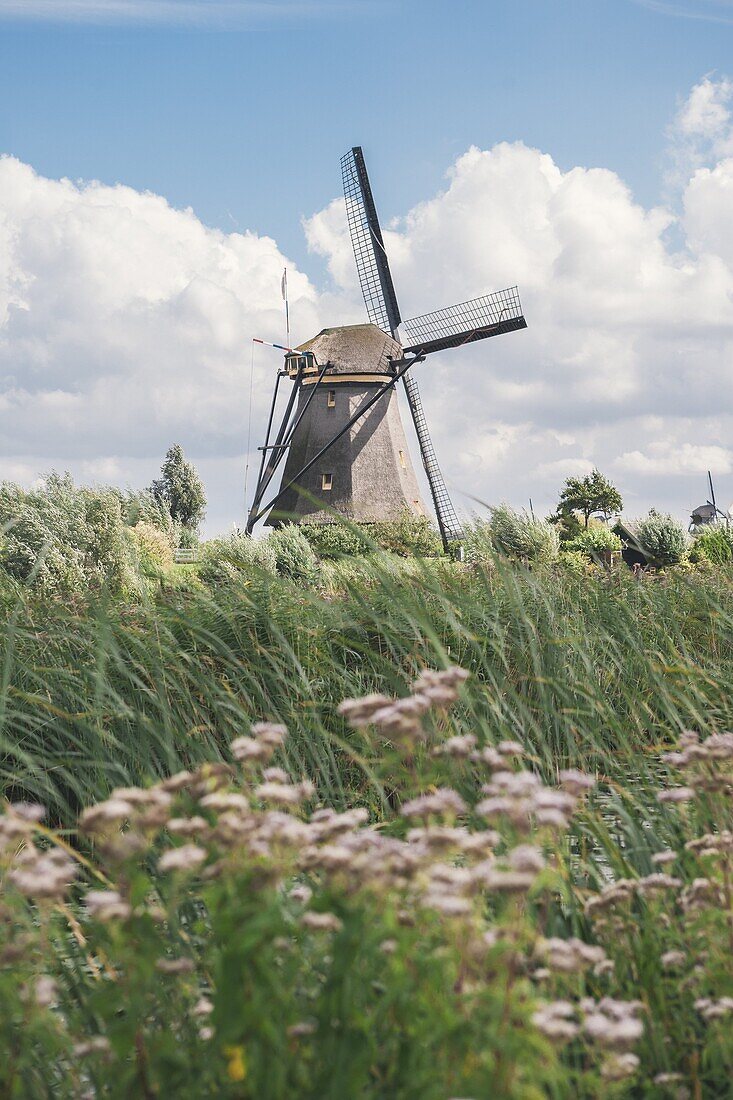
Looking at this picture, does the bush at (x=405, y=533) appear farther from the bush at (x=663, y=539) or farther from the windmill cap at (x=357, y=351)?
the bush at (x=663, y=539)

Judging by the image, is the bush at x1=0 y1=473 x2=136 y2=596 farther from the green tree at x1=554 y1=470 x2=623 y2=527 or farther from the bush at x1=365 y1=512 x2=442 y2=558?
the green tree at x1=554 y1=470 x2=623 y2=527

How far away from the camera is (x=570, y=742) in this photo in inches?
179

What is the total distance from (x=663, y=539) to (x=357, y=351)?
12551 mm

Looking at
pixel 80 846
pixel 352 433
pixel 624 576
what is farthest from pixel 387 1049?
pixel 352 433

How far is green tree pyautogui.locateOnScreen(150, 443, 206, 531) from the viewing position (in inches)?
2506

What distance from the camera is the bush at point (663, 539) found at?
33312 millimetres

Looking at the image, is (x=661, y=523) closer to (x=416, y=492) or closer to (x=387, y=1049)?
(x=416, y=492)

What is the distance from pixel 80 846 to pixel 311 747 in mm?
1500

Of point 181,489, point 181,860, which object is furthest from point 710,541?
point 181,489

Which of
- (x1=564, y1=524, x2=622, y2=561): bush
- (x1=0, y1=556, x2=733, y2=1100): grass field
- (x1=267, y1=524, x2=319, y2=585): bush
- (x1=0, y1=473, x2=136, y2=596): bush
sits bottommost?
(x1=0, y1=556, x2=733, y2=1100): grass field

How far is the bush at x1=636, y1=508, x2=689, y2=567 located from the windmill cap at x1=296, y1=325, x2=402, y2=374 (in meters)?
10.6

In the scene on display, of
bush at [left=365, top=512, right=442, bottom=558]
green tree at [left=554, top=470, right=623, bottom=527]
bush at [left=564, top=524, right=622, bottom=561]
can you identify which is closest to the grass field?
bush at [left=564, top=524, right=622, bottom=561]

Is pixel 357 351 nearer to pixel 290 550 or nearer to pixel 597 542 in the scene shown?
pixel 597 542

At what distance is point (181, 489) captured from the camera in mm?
63656
